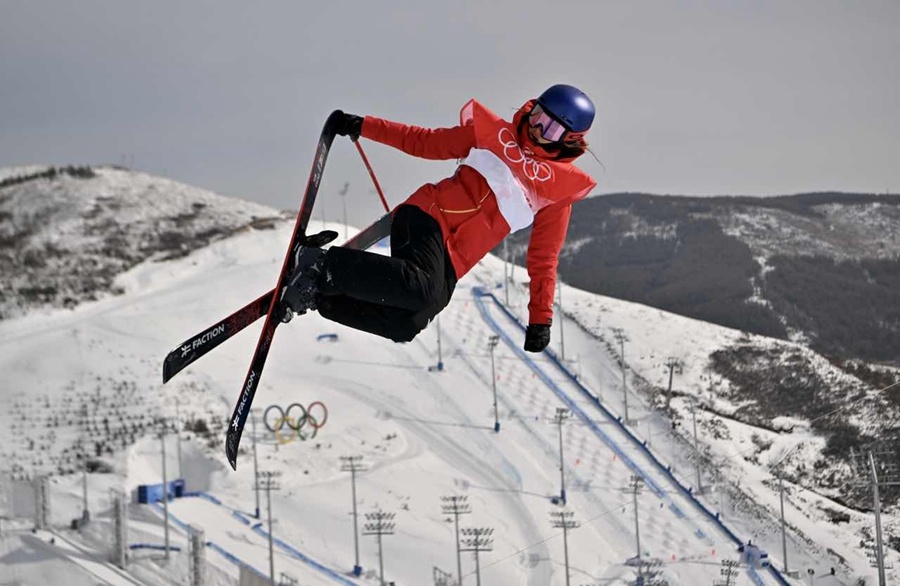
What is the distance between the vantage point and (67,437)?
147ft

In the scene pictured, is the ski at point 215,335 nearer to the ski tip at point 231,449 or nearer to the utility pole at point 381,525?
the ski tip at point 231,449

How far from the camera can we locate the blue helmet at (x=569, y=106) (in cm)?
672

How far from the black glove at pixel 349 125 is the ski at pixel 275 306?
0.08 ft

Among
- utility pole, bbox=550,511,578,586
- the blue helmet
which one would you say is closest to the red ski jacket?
the blue helmet

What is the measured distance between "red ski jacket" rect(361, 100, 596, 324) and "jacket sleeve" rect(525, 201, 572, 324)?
4.2 inches

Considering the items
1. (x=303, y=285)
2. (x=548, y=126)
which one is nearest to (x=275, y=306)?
(x=303, y=285)

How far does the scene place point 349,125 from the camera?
7.27 meters

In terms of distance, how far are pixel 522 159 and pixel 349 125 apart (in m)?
1.16

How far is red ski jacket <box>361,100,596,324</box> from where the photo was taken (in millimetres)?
6879

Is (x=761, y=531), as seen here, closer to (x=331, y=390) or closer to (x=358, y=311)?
(x=331, y=390)

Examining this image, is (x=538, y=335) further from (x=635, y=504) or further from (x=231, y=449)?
(x=635, y=504)

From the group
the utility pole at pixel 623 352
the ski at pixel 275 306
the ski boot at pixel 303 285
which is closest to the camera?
the ski boot at pixel 303 285

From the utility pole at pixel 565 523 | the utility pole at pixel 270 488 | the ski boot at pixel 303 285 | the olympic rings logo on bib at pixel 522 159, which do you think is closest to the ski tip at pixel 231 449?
the ski boot at pixel 303 285

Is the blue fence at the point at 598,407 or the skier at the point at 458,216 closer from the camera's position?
the skier at the point at 458,216
